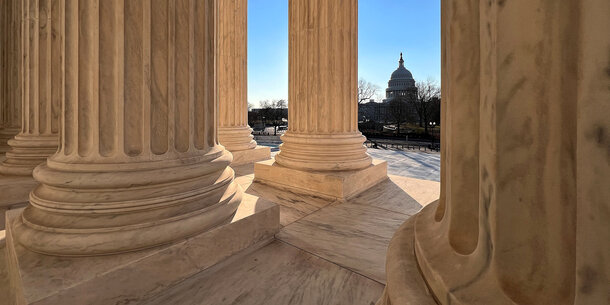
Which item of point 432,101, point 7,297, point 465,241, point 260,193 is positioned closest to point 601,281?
point 465,241

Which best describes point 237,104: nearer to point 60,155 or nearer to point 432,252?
point 60,155

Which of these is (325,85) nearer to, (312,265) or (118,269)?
(312,265)

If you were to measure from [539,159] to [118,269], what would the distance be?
6.70 meters

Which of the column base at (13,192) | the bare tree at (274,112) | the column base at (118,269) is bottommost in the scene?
the column base at (118,269)

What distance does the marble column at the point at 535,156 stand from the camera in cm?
218

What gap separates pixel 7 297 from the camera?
262 inches

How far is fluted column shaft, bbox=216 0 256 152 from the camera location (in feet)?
72.5

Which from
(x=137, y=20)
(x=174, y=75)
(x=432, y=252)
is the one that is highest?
(x=137, y=20)

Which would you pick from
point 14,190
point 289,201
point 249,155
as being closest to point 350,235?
point 289,201

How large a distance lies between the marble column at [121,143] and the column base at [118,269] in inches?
9.1

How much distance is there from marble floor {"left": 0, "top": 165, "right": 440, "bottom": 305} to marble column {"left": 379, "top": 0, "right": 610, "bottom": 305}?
142 inches

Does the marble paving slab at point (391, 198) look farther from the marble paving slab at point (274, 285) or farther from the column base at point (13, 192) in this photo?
the column base at point (13, 192)

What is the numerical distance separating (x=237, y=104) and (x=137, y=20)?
1629 cm

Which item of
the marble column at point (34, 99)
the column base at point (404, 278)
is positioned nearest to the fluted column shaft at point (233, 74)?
the marble column at point (34, 99)
